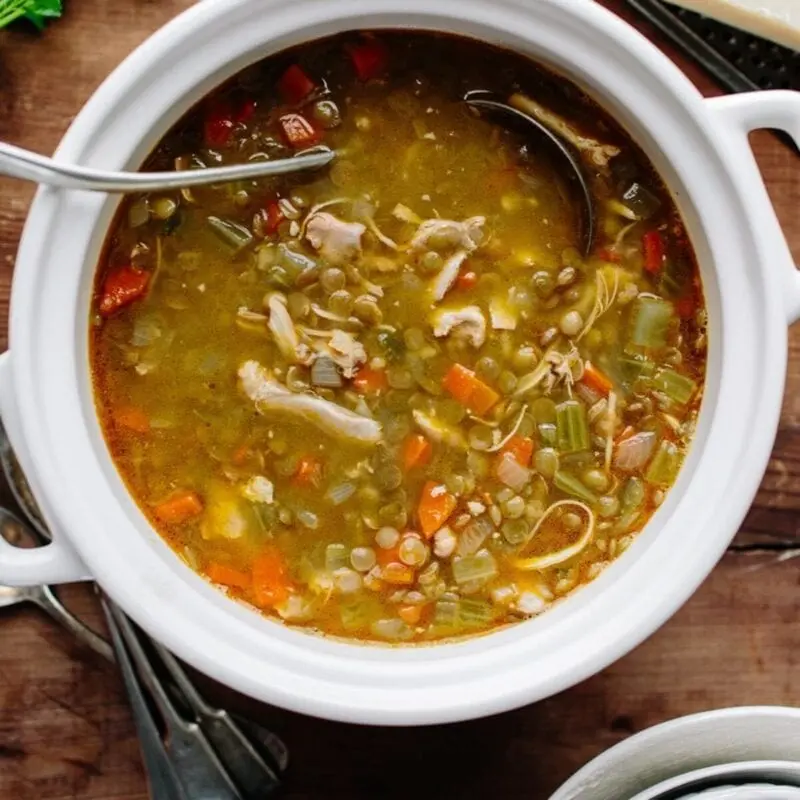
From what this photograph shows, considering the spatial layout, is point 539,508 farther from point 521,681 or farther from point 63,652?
point 63,652

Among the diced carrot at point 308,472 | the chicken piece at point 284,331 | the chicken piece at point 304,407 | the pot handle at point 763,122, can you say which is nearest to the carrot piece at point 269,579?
the diced carrot at point 308,472

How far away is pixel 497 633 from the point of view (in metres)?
2.03

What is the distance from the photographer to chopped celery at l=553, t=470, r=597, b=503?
2035 mm

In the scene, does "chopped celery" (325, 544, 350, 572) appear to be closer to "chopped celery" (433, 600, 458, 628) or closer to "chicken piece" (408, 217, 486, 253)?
"chopped celery" (433, 600, 458, 628)

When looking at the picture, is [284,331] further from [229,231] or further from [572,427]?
[572,427]

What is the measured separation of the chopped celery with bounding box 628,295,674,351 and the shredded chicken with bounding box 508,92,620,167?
0.84ft

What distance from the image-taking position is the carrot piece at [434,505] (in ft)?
6.64

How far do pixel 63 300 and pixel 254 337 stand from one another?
33cm

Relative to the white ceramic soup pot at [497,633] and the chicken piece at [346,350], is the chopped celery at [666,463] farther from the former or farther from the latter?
the chicken piece at [346,350]

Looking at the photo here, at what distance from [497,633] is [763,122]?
0.99 metres

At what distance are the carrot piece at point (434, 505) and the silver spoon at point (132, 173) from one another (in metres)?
0.61

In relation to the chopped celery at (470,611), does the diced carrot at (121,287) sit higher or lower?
higher

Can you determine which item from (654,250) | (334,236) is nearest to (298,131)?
(334,236)

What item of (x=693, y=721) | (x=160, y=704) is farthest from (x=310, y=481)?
(x=693, y=721)
